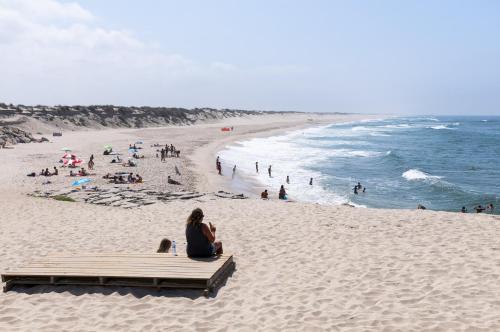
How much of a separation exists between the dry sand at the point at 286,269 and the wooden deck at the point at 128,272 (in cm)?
18

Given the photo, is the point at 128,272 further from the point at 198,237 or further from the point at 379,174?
the point at 379,174

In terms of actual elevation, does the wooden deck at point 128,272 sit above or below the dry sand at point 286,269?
above

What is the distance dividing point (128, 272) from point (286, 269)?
11.2ft

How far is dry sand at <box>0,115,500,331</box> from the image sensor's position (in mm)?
7387

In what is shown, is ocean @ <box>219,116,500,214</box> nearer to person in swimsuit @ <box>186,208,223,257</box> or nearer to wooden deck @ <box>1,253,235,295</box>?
person in swimsuit @ <box>186,208,223,257</box>

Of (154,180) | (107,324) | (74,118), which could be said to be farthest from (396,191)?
(74,118)

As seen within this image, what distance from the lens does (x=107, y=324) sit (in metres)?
7.36

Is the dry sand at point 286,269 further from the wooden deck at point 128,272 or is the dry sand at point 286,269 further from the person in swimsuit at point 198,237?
the person in swimsuit at point 198,237

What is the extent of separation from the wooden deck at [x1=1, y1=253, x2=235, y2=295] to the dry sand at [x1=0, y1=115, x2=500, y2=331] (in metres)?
0.18

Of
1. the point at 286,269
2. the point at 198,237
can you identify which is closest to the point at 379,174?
the point at 286,269

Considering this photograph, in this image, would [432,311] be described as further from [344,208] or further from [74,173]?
[74,173]

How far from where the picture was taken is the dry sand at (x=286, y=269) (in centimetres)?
739

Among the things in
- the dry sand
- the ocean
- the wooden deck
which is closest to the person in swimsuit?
the wooden deck

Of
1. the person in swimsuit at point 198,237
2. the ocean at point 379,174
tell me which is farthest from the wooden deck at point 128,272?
the ocean at point 379,174
